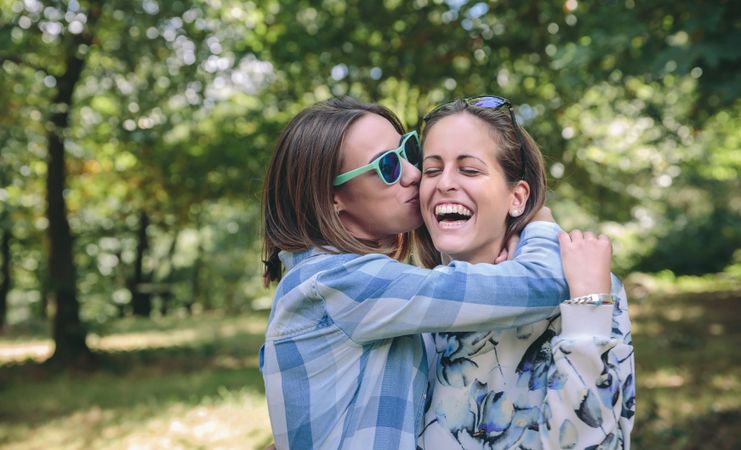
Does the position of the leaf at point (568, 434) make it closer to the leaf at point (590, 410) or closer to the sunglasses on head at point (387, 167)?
the leaf at point (590, 410)

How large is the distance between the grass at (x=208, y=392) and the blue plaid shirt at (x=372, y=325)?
4.92 metres

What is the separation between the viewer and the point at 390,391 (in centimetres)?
189

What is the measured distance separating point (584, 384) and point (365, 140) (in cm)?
95

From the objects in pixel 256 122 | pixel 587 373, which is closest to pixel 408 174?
pixel 587 373

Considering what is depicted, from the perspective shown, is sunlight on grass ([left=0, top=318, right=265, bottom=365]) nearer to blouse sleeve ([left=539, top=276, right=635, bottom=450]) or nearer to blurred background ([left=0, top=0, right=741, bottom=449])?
blurred background ([left=0, top=0, right=741, bottom=449])

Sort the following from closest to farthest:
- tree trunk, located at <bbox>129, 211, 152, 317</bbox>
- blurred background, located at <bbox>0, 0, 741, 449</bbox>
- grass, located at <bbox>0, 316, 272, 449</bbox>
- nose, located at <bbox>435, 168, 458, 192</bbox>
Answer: nose, located at <bbox>435, 168, 458, 192</bbox>, blurred background, located at <bbox>0, 0, 741, 449</bbox>, grass, located at <bbox>0, 316, 272, 449</bbox>, tree trunk, located at <bbox>129, 211, 152, 317</bbox>

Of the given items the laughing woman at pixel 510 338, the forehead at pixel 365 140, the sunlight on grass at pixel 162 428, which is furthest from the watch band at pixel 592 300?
the sunlight on grass at pixel 162 428

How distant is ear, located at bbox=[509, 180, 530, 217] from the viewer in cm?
211

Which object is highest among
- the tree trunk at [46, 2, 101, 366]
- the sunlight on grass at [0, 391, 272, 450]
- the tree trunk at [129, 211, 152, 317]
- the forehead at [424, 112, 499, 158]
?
the forehead at [424, 112, 499, 158]

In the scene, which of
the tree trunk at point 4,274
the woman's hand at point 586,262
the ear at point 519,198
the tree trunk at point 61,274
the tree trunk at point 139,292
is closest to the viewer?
the woman's hand at point 586,262

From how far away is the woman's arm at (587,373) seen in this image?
164cm

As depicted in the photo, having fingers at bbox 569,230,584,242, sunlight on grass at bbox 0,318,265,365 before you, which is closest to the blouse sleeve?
fingers at bbox 569,230,584,242

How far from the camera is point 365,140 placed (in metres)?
2.12

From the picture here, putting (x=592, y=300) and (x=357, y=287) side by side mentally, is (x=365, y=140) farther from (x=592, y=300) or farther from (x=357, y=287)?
(x=592, y=300)
